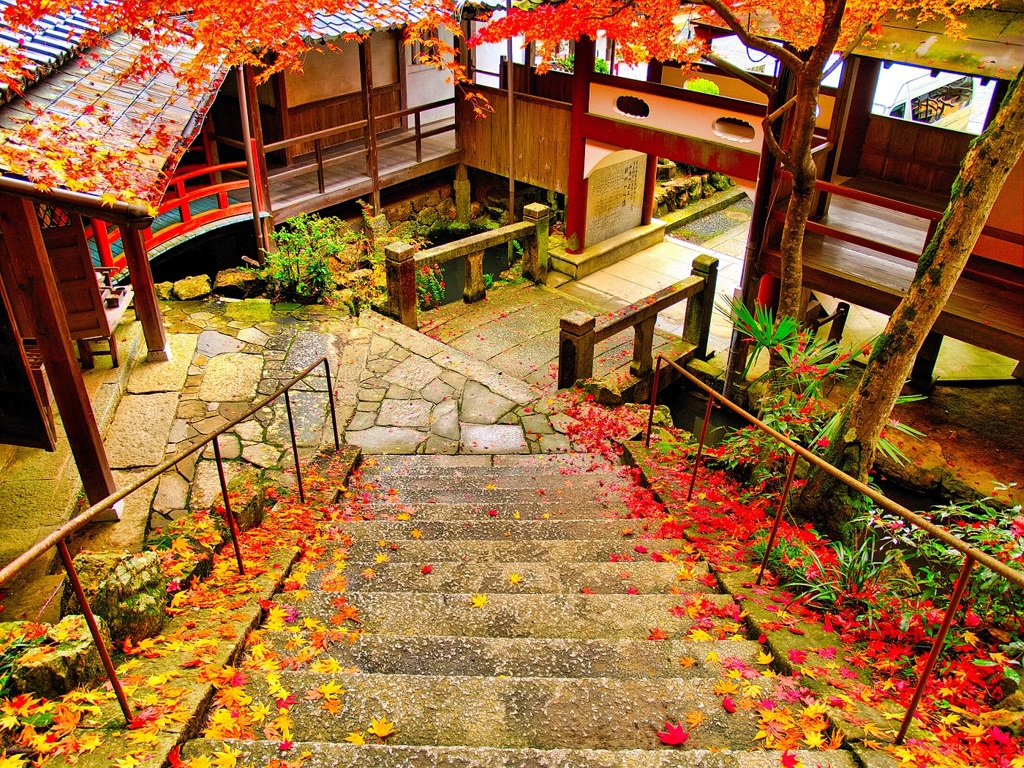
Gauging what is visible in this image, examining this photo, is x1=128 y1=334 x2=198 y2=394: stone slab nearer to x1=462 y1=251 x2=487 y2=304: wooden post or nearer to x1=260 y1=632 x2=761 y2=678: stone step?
x1=462 y1=251 x2=487 y2=304: wooden post

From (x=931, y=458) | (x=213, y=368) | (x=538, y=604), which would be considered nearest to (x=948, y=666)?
(x=538, y=604)

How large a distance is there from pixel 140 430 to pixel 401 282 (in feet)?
15.4

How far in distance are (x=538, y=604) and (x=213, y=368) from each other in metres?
6.29

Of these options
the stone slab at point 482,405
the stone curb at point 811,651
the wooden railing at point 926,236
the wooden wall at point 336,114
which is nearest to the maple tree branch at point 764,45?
the wooden railing at point 926,236

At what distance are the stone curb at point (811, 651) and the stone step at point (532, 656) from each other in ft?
0.52

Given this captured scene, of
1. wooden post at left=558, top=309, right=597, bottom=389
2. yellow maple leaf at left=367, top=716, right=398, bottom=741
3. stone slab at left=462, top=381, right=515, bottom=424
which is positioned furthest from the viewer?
wooden post at left=558, top=309, right=597, bottom=389

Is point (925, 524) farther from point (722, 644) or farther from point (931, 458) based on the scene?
point (931, 458)

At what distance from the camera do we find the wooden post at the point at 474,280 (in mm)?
13152

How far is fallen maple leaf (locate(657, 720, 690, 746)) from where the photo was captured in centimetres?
361

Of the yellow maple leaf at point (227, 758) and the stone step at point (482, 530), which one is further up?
the yellow maple leaf at point (227, 758)

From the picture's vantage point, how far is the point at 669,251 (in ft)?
56.1

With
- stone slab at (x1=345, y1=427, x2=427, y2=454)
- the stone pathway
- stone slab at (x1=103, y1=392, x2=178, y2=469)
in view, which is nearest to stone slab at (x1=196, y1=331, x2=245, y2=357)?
the stone pathway

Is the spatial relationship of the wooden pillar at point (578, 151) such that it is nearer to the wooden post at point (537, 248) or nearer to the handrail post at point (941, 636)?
the wooden post at point (537, 248)

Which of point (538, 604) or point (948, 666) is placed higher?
point (948, 666)
